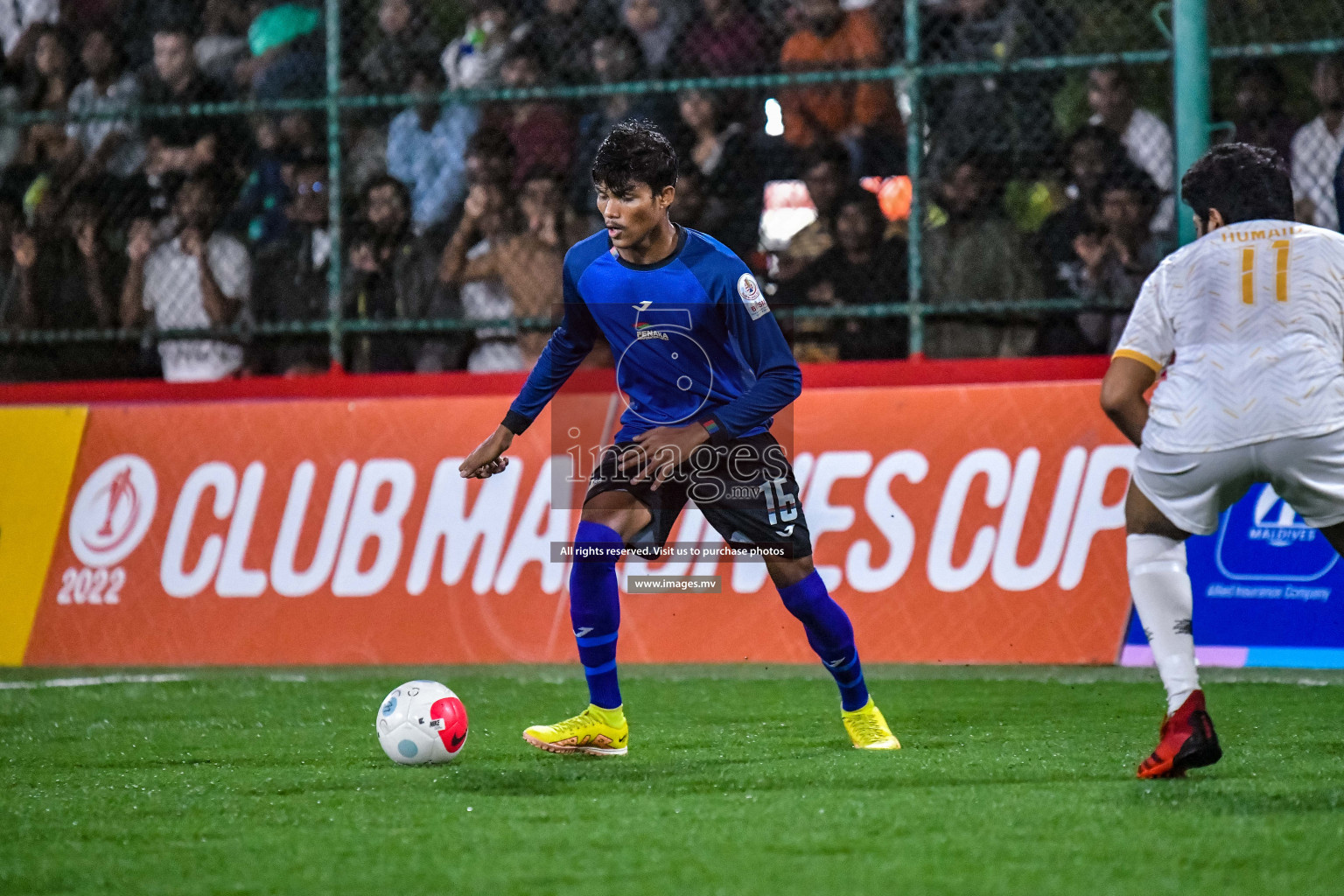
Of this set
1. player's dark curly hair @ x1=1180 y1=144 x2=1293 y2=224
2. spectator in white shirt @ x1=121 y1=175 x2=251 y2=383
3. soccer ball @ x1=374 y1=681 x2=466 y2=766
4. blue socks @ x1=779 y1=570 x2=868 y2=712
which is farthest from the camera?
spectator in white shirt @ x1=121 y1=175 x2=251 y2=383

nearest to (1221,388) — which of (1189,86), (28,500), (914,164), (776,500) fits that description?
(776,500)

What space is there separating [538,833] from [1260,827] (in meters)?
1.76

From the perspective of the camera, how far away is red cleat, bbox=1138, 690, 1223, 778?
4.77 metres

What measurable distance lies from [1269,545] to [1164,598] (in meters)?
3.10

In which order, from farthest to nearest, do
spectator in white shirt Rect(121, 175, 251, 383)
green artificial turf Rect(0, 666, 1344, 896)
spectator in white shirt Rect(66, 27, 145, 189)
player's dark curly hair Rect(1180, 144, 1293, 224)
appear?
spectator in white shirt Rect(66, 27, 145, 189) → spectator in white shirt Rect(121, 175, 251, 383) → player's dark curly hair Rect(1180, 144, 1293, 224) → green artificial turf Rect(0, 666, 1344, 896)

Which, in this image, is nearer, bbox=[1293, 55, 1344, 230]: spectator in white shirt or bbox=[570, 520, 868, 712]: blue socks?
bbox=[570, 520, 868, 712]: blue socks

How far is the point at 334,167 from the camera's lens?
9.85 metres

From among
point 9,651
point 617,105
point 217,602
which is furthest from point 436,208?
point 9,651

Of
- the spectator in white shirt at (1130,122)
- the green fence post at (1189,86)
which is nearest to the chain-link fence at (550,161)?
the spectator in white shirt at (1130,122)

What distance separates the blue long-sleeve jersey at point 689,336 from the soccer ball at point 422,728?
100cm

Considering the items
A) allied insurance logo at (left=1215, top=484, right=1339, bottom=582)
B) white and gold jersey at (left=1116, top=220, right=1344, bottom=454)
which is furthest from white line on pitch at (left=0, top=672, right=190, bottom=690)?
white and gold jersey at (left=1116, top=220, right=1344, bottom=454)

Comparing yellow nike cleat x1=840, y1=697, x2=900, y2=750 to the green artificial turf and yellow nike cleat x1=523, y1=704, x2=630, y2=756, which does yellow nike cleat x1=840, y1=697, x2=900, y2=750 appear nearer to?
the green artificial turf

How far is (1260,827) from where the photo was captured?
428 centimetres

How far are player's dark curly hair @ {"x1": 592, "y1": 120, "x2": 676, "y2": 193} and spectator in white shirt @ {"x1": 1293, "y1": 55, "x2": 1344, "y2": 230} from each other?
14.0 feet
